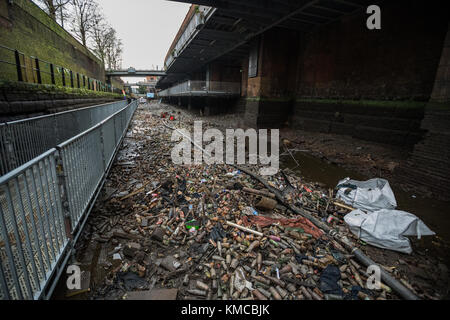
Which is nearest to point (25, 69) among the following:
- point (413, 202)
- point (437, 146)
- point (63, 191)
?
point (63, 191)

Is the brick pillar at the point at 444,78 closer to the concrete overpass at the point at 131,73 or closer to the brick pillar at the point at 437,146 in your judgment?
the brick pillar at the point at 437,146

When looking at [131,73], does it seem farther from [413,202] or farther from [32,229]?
[413,202]

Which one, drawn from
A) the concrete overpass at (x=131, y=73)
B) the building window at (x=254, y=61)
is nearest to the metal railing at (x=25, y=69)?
the building window at (x=254, y=61)

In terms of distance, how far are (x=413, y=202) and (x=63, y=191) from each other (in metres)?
6.74

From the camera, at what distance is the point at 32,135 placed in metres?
5.06

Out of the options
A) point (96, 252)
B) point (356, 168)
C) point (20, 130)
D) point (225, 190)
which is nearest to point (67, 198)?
point (96, 252)

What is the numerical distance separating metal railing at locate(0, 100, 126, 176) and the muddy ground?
198 centimetres

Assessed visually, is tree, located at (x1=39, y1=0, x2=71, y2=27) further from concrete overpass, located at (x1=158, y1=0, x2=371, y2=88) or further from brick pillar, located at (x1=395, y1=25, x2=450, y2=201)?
brick pillar, located at (x1=395, y1=25, x2=450, y2=201)

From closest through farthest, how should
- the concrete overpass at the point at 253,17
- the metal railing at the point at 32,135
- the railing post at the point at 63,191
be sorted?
the railing post at the point at 63,191 < the metal railing at the point at 32,135 < the concrete overpass at the point at 253,17

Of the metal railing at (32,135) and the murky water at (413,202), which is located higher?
the metal railing at (32,135)

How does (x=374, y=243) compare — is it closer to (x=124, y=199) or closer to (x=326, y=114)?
(x=124, y=199)

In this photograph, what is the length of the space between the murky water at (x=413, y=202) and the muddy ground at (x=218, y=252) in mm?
162

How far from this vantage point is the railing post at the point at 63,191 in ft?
7.57

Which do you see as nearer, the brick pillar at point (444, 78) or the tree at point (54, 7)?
the brick pillar at point (444, 78)
